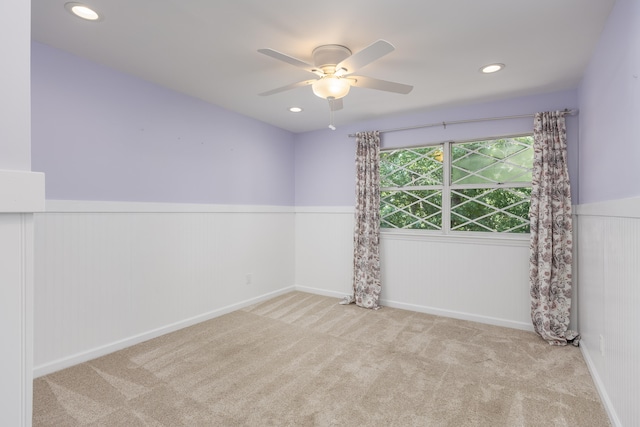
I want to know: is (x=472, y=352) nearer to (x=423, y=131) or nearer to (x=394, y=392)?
(x=394, y=392)

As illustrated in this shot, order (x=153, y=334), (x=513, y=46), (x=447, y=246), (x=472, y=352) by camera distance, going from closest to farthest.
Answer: (x=513, y=46)
(x=472, y=352)
(x=153, y=334)
(x=447, y=246)

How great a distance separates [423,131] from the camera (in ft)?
12.5

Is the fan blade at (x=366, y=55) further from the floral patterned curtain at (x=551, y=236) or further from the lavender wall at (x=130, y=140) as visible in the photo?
the floral patterned curtain at (x=551, y=236)

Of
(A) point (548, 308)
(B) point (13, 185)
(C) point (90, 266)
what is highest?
(B) point (13, 185)

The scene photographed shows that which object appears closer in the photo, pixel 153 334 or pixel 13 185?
pixel 13 185

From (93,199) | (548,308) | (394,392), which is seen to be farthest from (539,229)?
(93,199)

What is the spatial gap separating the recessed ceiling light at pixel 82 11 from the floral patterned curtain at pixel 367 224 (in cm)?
282

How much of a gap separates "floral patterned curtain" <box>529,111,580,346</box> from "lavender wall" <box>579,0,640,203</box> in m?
0.33

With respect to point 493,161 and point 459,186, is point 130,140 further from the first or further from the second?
point 493,161

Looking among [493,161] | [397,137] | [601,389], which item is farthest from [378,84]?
[601,389]

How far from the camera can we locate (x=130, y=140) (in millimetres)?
2812

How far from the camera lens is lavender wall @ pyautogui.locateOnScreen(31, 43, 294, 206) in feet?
7.71

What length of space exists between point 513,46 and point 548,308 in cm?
226

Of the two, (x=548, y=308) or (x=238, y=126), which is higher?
(x=238, y=126)
